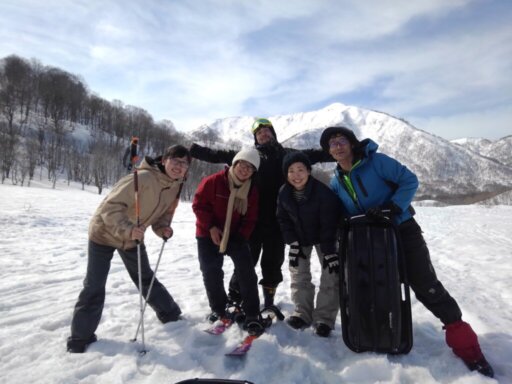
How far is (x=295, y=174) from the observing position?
3.86 metres

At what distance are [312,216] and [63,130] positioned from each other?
80.8 metres

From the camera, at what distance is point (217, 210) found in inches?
163

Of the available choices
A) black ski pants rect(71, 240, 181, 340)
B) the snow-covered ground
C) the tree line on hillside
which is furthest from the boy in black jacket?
the tree line on hillside

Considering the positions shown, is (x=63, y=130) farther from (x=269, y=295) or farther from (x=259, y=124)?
(x=269, y=295)

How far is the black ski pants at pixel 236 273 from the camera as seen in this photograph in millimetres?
3836

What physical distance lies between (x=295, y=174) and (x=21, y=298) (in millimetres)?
4697

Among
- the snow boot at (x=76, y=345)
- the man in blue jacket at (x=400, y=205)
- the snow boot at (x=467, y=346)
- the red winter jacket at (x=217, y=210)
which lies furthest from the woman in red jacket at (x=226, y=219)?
the snow boot at (x=467, y=346)

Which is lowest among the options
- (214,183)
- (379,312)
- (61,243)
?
(61,243)

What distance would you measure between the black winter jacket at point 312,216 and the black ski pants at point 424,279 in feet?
2.52

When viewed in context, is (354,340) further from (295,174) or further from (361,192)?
(295,174)

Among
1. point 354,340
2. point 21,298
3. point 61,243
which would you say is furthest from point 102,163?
point 354,340

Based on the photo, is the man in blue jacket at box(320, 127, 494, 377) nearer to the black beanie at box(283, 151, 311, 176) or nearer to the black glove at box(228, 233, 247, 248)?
the black beanie at box(283, 151, 311, 176)

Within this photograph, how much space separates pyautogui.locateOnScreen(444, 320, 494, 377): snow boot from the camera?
2904mm

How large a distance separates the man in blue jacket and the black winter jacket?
8.4 inches
